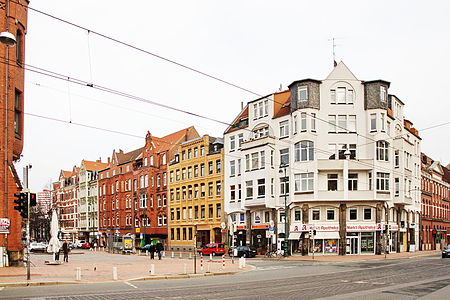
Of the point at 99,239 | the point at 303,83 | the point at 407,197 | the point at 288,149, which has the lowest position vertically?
the point at 99,239

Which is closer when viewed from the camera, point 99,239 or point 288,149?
point 288,149

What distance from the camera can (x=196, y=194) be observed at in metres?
69.1

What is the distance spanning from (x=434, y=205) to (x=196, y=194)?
114 feet

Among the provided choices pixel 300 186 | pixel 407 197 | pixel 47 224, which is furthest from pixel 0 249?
pixel 47 224

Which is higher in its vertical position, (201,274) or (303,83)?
(303,83)

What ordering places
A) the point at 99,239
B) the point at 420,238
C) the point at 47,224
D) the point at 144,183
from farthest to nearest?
the point at 47,224, the point at 99,239, the point at 144,183, the point at 420,238

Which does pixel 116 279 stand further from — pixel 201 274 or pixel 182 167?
pixel 182 167

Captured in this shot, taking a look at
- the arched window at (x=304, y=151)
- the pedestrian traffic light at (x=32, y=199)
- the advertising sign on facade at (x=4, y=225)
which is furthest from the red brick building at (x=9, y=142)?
the arched window at (x=304, y=151)

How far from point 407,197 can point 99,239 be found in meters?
59.9

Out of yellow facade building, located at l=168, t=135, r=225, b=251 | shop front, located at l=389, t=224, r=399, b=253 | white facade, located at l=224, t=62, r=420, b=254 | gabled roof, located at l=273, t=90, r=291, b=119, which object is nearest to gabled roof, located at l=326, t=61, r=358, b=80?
white facade, located at l=224, t=62, r=420, b=254

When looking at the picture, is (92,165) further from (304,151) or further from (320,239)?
(320,239)

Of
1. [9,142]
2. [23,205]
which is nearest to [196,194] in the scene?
[9,142]

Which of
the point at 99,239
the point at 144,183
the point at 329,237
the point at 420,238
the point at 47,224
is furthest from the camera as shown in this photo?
the point at 47,224

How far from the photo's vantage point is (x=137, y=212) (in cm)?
8231
